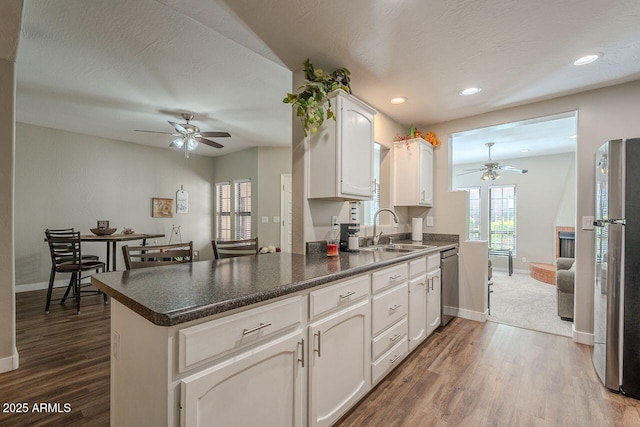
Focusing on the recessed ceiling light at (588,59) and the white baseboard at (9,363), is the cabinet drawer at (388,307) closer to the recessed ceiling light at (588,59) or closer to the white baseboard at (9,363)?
the recessed ceiling light at (588,59)

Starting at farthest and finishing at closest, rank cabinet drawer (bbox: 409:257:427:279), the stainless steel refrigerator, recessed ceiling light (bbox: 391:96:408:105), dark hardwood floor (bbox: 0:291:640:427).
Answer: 1. recessed ceiling light (bbox: 391:96:408:105)
2. cabinet drawer (bbox: 409:257:427:279)
3. the stainless steel refrigerator
4. dark hardwood floor (bbox: 0:291:640:427)

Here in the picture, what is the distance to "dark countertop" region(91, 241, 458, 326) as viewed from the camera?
3.18 feet

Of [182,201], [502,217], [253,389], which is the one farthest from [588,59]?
[182,201]

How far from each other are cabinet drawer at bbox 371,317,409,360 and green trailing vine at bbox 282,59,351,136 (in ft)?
5.02

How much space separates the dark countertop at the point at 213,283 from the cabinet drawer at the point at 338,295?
0.18ft

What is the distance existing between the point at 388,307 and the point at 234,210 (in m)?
5.04

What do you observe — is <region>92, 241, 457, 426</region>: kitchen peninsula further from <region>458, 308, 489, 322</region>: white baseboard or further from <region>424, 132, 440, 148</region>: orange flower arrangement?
<region>424, 132, 440, 148</region>: orange flower arrangement

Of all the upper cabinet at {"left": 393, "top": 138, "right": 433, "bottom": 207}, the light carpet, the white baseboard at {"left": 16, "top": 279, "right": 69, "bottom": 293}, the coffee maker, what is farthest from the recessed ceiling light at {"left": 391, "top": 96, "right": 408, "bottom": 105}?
the white baseboard at {"left": 16, "top": 279, "right": 69, "bottom": 293}

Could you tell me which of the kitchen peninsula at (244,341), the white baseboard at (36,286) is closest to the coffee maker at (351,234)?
the kitchen peninsula at (244,341)

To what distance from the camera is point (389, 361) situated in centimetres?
206

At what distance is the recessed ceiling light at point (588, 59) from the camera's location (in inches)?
84.6

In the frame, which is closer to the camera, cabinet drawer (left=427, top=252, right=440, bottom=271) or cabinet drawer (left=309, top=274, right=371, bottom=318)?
cabinet drawer (left=309, top=274, right=371, bottom=318)

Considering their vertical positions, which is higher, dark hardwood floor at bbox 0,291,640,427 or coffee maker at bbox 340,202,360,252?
coffee maker at bbox 340,202,360,252

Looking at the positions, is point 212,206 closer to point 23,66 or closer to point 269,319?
point 23,66
